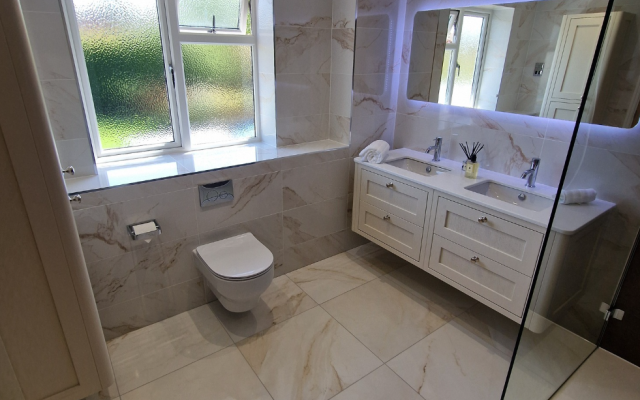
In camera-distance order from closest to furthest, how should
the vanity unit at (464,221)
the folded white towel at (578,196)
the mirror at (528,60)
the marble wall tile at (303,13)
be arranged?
the folded white towel at (578,196) → the mirror at (528,60) → the vanity unit at (464,221) → the marble wall tile at (303,13)

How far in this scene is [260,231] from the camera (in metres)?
2.52

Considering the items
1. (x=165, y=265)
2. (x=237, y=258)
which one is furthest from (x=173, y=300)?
(x=237, y=258)

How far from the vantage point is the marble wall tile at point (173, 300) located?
2.20m

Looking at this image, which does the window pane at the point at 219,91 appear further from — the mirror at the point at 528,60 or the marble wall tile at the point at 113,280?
the mirror at the point at 528,60

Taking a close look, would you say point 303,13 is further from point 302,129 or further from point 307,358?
point 307,358

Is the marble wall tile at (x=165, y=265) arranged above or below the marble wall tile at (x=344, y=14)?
below

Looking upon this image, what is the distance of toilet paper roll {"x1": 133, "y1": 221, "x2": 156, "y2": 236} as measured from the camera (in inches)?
77.2

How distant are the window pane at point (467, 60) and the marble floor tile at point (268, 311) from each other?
169 centimetres

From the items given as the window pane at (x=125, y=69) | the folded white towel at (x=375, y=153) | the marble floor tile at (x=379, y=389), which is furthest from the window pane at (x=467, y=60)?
the window pane at (x=125, y=69)

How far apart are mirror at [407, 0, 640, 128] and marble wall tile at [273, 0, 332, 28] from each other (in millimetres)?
646

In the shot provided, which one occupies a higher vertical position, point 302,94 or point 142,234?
point 302,94

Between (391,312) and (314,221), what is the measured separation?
2.81 feet

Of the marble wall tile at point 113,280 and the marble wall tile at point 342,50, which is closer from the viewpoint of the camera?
the marble wall tile at point 113,280

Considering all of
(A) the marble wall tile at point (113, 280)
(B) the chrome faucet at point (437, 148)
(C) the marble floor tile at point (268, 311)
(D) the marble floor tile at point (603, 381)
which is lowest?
(D) the marble floor tile at point (603, 381)
